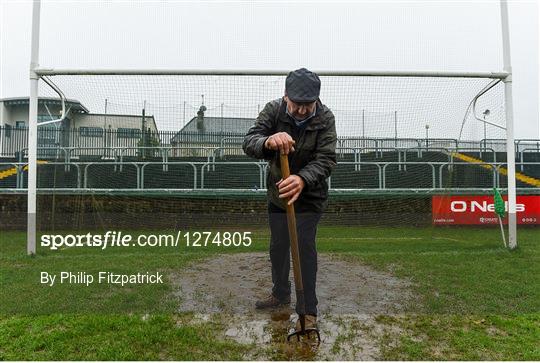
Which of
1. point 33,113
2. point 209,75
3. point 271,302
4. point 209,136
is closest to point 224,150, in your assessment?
point 209,136

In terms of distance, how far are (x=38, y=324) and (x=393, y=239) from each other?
6303 millimetres

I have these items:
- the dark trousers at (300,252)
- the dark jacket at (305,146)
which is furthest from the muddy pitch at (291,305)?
the dark jacket at (305,146)

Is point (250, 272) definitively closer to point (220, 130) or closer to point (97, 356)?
point (97, 356)

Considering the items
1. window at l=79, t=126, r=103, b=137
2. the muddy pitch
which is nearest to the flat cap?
the muddy pitch

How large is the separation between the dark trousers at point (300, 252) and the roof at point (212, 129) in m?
4.61

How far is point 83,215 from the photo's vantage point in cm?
796

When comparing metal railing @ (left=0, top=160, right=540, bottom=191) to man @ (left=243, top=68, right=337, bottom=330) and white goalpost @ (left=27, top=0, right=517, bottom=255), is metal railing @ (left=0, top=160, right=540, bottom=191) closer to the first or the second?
white goalpost @ (left=27, top=0, right=517, bottom=255)

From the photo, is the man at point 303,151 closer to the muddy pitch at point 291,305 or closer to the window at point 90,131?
the muddy pitch at point 291,305

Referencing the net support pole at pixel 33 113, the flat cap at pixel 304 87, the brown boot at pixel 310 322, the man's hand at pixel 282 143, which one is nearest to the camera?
the man's hand at pixel 282 143

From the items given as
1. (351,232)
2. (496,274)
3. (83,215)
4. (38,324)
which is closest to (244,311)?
(38,324)

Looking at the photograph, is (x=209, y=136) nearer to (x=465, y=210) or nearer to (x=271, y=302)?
(x=271, y=302)

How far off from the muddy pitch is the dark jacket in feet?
3.43

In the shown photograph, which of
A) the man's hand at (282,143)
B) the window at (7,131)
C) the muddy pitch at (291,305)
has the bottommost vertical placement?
the muddy pitch at (291,305)

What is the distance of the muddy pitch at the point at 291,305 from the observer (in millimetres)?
3291
